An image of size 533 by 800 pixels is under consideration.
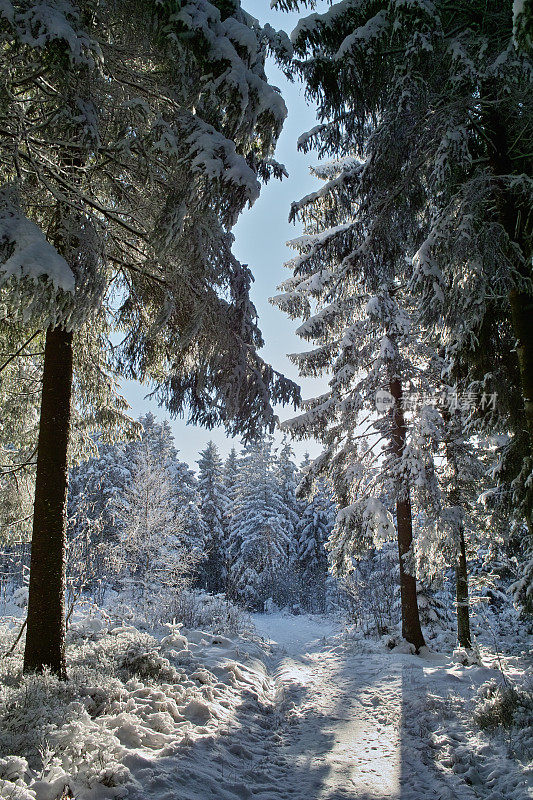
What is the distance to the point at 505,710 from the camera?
487 centimetres

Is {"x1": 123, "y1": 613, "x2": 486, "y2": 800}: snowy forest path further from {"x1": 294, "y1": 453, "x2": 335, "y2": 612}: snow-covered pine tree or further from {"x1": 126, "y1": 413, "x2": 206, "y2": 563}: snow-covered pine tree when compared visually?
{"x1": 294, "y1": 453, "x2": 335, "y2": 612}: snow-covered pine tree

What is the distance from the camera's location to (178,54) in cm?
374

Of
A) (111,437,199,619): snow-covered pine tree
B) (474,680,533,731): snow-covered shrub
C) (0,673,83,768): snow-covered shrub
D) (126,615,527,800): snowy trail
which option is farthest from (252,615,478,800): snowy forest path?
(111,437,199,619): snow-covered pine tree

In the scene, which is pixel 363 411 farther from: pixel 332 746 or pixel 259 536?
pixel 259 536

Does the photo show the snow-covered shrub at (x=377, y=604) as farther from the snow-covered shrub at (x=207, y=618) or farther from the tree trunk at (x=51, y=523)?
the tree trunk at (x=51, y=523)

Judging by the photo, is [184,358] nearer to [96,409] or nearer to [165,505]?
[96,409]

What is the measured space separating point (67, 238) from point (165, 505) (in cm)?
1534

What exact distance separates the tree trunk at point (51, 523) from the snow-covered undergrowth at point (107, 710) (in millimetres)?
322

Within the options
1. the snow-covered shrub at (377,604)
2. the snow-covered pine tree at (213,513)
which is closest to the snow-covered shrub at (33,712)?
the snow-covered shrub at (377,604)

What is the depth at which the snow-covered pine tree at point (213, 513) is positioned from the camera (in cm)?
3219

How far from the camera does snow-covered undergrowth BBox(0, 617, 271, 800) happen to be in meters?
2.93

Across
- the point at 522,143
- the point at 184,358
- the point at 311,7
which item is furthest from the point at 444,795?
the point at 311,7

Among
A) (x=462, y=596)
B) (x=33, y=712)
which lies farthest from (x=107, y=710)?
(x=462, y=596)

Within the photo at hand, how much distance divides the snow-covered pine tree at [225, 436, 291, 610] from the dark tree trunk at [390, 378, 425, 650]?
1585cm
